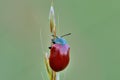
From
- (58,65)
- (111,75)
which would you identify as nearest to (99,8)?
(111,75)

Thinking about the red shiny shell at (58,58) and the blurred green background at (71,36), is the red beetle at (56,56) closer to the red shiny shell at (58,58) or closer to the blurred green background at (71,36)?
the red shiny shell at (58,58)

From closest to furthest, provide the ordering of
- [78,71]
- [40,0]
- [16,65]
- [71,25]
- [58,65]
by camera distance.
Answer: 1. [58,65]
2. [16,65]
3. [78,71]
4. [71,25]
5. [40,0]

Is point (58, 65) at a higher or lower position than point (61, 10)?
lower

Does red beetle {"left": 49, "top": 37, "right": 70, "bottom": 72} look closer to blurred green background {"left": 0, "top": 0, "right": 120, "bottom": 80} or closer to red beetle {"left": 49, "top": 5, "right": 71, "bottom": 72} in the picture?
red beetle {"left": 49, "top": 5, "right": 71, "bottom": 72}

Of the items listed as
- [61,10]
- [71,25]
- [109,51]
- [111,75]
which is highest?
[61,10]

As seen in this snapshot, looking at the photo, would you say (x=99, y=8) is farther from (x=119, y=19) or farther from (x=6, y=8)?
(x=6, y=8)

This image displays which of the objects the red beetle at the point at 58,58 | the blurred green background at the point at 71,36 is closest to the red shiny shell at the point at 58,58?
the red beetle at the point at 58,58
